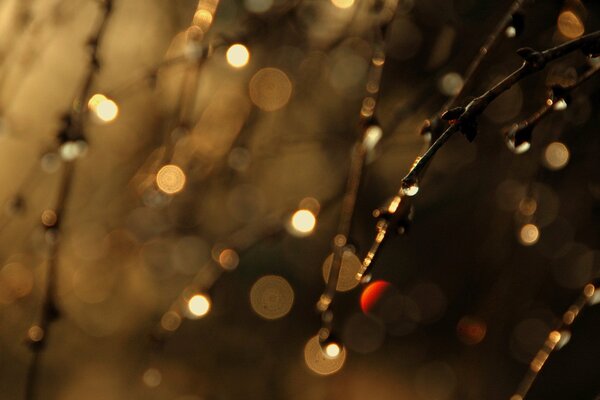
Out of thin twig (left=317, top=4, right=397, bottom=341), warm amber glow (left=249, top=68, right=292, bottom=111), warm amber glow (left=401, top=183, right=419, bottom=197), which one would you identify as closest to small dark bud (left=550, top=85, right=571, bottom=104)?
warm amber glow (left=401, top=183, right=419, bottom=197)

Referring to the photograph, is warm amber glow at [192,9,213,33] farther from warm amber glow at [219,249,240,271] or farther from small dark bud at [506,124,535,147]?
small dark bud at [506,124,535,147]

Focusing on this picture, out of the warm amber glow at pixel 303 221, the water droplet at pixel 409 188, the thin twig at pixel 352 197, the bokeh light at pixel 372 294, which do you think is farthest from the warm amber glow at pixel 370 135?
the bokeh light at pixel 372 294

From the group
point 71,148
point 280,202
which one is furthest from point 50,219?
point 280,202

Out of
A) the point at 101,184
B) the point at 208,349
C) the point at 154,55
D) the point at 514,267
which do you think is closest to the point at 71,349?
the point at 208,349

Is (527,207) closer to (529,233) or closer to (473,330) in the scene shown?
(529,233)

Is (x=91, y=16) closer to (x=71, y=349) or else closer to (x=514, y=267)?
(x=514, y=267)

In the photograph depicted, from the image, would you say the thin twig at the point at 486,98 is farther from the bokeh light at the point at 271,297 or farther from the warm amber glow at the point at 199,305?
the bokeh light at the point at 271,297

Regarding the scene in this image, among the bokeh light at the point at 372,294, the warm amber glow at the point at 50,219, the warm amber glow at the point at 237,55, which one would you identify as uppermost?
the warm amber glow at the point at 237,55
